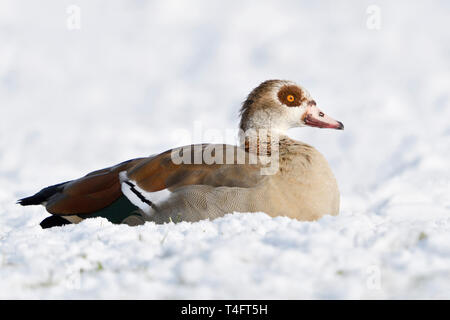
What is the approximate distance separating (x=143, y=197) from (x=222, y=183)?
0.86 metres

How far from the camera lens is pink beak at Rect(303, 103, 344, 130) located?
24.2ft

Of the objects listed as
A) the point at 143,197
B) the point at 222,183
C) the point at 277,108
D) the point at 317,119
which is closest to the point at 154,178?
the point at 143,197

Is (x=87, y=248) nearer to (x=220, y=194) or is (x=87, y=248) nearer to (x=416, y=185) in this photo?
(x=220, y=194)

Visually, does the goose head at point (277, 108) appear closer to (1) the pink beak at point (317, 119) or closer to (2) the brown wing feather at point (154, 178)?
(1) the pink beak at point (317, 119)

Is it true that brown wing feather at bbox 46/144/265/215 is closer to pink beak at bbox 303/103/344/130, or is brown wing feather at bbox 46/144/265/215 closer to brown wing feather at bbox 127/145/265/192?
brown wing feather at bbox 127/145/265/192

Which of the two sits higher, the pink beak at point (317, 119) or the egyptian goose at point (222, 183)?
the pink beak at point (317, 119)

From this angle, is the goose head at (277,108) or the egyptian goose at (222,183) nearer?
the egyptian goose at (222,183)

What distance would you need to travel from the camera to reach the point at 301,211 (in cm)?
614

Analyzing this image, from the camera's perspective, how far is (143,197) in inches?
251

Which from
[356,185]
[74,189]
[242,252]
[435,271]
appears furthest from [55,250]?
[356,185]

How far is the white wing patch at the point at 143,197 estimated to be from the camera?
6316 mm

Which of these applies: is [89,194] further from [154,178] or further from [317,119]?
[317,119]

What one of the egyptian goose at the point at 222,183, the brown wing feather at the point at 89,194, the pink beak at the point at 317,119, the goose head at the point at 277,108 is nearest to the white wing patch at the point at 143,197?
the egyptian goose at the point at 222,183

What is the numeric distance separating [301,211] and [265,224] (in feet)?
3.31
